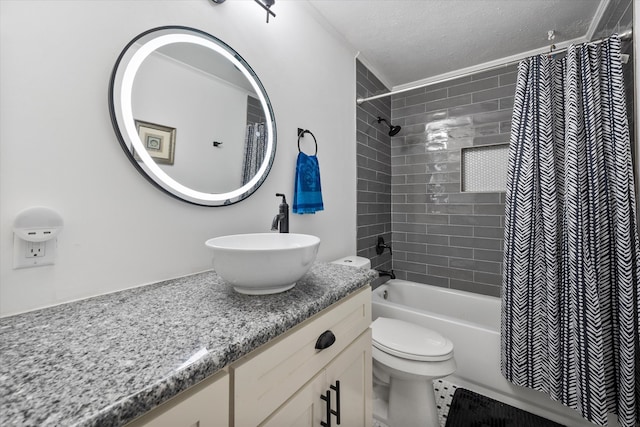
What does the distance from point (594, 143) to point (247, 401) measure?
5.74 ft

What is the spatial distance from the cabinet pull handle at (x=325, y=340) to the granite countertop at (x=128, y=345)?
0.09m

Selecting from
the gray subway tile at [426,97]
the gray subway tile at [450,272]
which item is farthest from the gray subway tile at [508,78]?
the gray subway tile at [450,272]

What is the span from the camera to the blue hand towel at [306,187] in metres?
1.47

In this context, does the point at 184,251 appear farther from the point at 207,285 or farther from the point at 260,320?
the point at 260,320

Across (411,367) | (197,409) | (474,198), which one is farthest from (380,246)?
(197,409)

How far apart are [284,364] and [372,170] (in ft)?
6.44

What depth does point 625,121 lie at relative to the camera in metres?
1.18

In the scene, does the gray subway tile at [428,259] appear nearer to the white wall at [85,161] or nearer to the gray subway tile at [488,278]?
the gray subway tile at [488,278]

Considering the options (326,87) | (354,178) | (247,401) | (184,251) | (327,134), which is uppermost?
(326,87)

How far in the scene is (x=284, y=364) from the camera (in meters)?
0.64

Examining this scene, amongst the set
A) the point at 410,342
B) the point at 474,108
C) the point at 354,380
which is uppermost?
the point at 474,108

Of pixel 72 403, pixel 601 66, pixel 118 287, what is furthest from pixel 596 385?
pixel 118 287

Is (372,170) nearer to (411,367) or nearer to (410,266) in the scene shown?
(410,266)

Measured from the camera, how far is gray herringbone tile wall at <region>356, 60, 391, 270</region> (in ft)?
7.22
